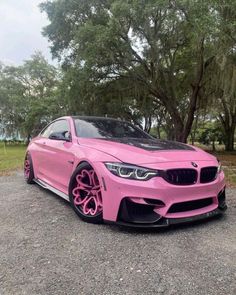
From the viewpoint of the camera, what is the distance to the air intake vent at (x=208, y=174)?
378 cm

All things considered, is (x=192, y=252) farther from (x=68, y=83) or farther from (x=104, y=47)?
(x=68, y=83)

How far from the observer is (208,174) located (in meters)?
3.88

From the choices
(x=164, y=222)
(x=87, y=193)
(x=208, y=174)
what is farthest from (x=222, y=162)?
(x=164, y=222)

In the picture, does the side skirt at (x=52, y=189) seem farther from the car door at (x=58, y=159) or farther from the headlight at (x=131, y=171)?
the headlight at (x=131, y=171)

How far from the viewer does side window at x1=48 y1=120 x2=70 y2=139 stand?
4976mm

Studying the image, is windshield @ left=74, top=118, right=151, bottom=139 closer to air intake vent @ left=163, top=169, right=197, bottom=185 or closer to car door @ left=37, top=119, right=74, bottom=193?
car door @ left=37, top=119, right=74, bottom=193

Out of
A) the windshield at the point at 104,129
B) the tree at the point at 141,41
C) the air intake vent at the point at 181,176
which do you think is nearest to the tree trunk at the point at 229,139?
the tree at the point at 141,41

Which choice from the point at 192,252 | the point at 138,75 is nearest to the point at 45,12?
the point at 138,75

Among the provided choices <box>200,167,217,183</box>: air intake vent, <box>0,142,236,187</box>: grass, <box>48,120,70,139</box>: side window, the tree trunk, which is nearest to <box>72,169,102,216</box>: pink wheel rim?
<box>48,120,70,139</box>: side window

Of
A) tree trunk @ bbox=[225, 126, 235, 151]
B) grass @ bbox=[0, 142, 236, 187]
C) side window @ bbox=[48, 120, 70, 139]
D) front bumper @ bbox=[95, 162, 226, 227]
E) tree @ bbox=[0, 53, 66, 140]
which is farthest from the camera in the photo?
tree @ bbox=[0, 53, 66, 140]

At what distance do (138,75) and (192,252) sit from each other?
14.3 m

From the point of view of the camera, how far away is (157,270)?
2.70m

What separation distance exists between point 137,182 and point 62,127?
7.71 ft

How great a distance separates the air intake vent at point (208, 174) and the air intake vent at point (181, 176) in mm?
136
